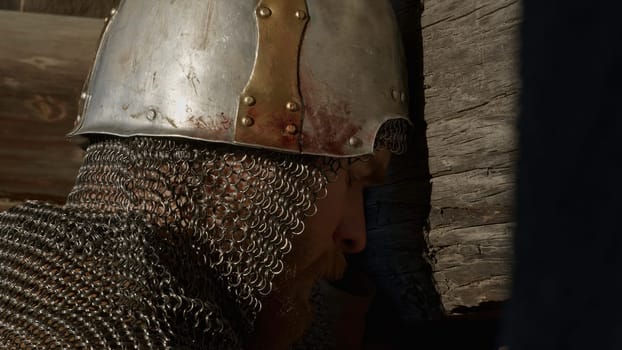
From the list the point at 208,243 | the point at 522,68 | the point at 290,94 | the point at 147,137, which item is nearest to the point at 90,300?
the point at 208,243

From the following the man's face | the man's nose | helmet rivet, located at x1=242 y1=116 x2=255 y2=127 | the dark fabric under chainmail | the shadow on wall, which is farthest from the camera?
the shadow on wall

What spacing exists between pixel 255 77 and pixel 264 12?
15 cm

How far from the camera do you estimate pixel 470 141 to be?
1917mm

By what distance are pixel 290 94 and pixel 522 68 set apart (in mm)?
1489

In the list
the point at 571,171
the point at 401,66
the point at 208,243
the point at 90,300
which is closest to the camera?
the point at 571,171

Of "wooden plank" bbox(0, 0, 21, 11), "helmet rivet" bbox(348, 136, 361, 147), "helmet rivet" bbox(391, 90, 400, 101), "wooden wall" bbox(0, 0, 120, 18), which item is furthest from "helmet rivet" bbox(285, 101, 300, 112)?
"wooden plank" bbox(0, 0, 21, 11)

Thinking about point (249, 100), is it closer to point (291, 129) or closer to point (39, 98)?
point (291, 129)

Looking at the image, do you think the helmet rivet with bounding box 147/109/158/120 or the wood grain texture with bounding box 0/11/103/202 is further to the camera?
the wood grain texture with bounding box 0/11/103/202

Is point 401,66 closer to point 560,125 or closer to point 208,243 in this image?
point 208,243

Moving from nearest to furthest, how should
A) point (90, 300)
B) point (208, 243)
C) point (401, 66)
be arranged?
point (90, 300), point (208, 243), point (401, 66)

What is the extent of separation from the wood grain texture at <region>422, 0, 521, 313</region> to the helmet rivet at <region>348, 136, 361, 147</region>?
0.27m

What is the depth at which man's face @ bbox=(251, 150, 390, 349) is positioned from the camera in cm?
184

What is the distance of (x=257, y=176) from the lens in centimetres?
175

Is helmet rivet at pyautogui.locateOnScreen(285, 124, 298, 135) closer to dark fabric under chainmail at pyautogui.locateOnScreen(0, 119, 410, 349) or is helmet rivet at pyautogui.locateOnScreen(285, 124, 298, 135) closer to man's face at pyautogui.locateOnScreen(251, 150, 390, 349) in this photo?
dark fabric under chainmail at pyautogui.locateOnScreen(0, 119, 410, 349)
